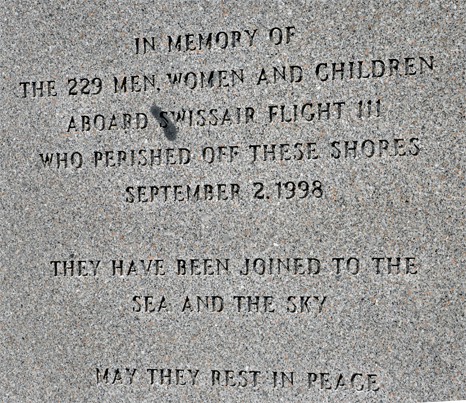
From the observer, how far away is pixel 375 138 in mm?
3145

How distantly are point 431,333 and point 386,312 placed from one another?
254 millimetres

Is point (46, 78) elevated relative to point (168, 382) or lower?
elevated

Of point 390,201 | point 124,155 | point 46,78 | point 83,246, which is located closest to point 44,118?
point 46,78

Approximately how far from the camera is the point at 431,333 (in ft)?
10.2

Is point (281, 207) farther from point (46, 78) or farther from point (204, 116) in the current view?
point (46, 78)

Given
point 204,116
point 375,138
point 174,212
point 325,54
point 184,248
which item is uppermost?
point 325,54

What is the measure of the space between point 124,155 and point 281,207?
97cm

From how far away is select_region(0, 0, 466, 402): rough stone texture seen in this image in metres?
3.10

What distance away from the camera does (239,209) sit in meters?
3.29

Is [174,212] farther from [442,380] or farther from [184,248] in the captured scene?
[442,380]

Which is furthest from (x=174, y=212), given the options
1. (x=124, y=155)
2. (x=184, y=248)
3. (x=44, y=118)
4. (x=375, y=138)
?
(x=375, y=138)

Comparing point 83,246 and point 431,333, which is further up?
point 83,246

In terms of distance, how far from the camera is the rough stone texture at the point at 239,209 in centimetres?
310

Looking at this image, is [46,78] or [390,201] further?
[46,78]
